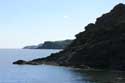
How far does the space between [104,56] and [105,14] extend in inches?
1267

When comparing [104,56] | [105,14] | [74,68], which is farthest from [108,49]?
[105,14]

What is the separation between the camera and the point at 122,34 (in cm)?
15588

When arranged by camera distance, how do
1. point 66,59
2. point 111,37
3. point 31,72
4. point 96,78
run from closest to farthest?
point 96,78
point 31,72
point 111,37
point 66,59

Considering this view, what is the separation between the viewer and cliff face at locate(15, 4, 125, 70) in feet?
500

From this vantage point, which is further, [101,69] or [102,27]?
[102,27]

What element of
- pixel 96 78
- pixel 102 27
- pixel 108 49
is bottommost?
pixel 96 78

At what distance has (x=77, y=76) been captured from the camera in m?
127

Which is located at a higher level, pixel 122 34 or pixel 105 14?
pixel 105 14

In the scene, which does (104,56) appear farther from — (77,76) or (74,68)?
(77,76)

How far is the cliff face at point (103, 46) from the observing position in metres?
152

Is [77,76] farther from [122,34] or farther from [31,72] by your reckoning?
[122,34]

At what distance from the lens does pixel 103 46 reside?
155500mm

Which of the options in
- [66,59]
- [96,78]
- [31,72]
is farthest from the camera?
[66,59]

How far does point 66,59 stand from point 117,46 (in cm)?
2643
